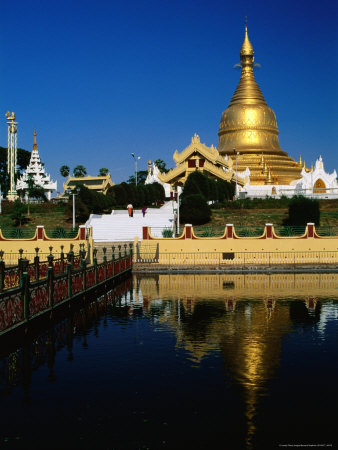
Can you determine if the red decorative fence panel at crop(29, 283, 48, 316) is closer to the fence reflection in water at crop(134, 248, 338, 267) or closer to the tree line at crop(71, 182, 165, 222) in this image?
the fence reflection in water at crop(134, 248, 338, 267)

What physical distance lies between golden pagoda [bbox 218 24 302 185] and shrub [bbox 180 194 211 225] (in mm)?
30417

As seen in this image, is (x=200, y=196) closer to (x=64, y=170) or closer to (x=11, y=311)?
(x=11, y=311)

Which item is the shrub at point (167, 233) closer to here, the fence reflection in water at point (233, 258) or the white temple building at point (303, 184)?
the fence reflection in water at point (233, 258)

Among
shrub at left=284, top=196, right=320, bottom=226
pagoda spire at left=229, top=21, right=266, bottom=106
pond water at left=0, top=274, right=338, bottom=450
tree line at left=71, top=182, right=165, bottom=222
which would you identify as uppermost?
pagoda spire at left=229, top=21, right=266, bottom=106

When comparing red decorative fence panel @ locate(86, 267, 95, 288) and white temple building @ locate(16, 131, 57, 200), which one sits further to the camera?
white temple building @ locate(16, 131, 57, 200)

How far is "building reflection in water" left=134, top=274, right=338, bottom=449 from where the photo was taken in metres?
11.5

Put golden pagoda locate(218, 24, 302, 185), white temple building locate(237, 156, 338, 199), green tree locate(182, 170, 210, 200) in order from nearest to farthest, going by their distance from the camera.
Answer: green tree locate(182, 170, 210, 200) < white temple building locate(237, 156, 338, 199) < golden pagoda locate(218, 24, 302, 185)

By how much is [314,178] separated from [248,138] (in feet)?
44.5

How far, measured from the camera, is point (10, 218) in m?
50.9

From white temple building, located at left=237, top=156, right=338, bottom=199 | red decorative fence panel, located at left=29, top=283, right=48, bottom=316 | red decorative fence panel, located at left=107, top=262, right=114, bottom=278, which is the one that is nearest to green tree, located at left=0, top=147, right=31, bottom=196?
white temple building, located at left=237, top=156, right=338, bottom=199

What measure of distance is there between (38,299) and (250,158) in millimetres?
64578

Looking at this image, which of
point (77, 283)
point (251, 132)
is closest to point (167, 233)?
point (77, 283)

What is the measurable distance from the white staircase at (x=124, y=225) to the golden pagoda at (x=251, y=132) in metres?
29.9

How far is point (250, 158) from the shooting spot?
7738 cm
